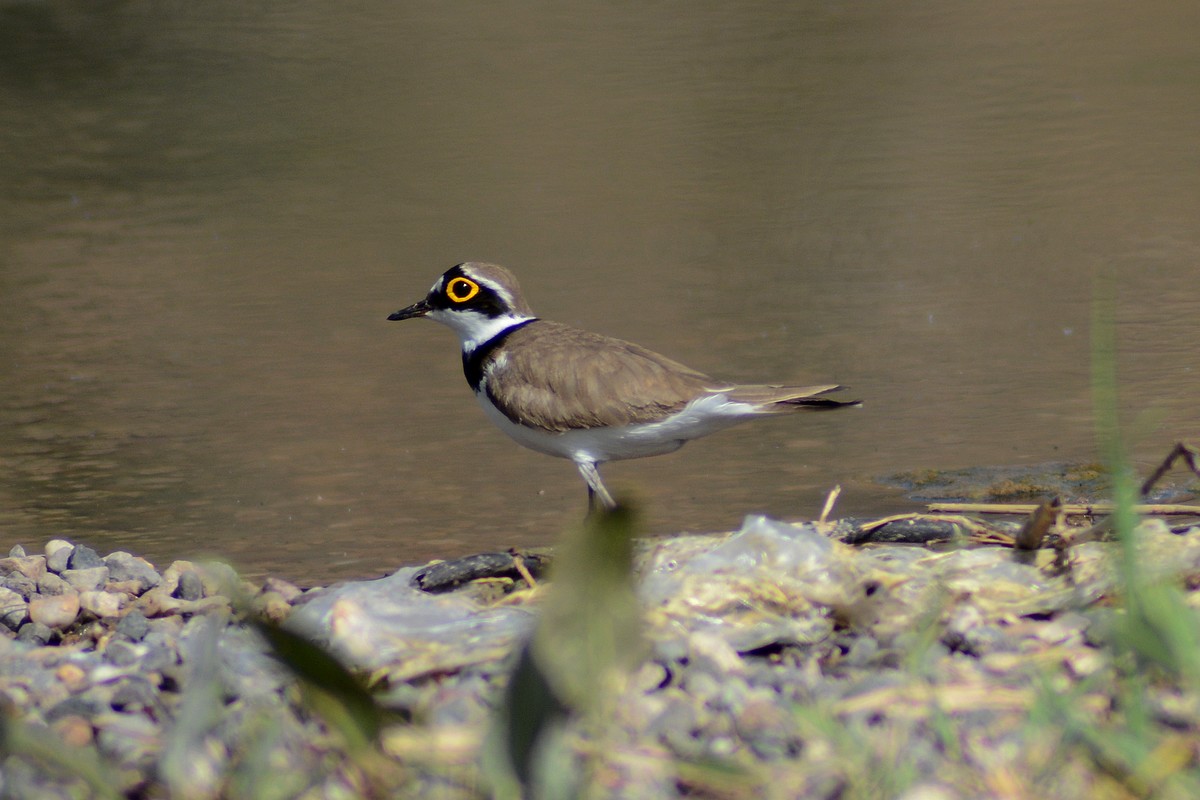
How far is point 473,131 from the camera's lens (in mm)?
10250

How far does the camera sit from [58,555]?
409cm

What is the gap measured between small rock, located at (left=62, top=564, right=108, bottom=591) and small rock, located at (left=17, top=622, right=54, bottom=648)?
A: 0.22 m

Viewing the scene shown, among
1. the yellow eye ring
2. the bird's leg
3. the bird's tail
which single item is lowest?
the bird's leg

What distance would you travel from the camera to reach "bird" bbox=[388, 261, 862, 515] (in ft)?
13.8

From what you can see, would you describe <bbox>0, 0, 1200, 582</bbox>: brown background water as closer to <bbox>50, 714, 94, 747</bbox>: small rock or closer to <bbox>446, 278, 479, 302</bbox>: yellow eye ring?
<bbox>446, 278, 479, 302</bbox>: yellow eye ring

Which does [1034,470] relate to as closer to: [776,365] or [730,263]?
[776,365]

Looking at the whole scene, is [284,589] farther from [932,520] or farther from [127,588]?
[932,520]

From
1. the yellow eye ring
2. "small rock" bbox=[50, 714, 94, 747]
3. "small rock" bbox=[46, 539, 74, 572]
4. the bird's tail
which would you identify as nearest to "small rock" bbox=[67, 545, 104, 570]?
"small rock" bbox=[46, 539, 74, 572]

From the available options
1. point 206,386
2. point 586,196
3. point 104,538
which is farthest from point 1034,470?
point 586,196

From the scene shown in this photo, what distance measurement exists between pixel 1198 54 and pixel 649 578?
29.3 ft

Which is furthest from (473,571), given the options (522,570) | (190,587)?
(190,587)

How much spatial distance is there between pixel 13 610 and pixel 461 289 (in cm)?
162

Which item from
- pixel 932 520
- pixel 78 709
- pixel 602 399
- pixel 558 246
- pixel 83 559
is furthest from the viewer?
pixel 558 246

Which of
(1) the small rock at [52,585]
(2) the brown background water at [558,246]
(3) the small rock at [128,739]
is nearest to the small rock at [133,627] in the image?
(1) the small rock at [52,585]
